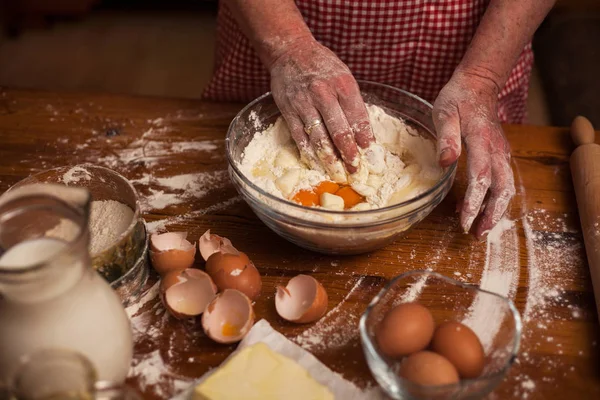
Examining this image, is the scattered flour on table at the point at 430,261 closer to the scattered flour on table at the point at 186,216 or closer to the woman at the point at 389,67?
the woman at the point at 389,67

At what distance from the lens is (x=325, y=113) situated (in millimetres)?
1373

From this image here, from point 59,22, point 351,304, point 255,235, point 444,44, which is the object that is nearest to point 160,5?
point 59,22

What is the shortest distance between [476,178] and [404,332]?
0.43 meters

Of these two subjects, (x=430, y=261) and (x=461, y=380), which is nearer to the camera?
(x=461, y=380)

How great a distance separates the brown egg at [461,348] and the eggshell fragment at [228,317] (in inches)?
13.3

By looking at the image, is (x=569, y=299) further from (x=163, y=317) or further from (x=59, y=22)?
(x=59, y=22)

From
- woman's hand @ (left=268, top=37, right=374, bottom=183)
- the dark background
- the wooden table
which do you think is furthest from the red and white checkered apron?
the dark background

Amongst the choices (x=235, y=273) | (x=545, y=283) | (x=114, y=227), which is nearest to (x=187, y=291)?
(x=235, y=273)

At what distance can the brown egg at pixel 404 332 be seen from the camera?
100cm

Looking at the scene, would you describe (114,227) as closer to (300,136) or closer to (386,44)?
(300,136)

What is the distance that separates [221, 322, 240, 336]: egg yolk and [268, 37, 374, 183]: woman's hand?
17.6 inches

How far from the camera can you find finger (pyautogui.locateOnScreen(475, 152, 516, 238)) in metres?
1.30

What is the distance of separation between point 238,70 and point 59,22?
274 cm

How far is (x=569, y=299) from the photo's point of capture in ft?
3.97
